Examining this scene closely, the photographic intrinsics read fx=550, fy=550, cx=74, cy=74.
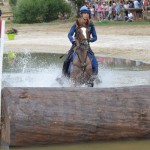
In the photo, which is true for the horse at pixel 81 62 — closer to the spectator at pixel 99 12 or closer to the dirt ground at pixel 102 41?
the dirt ground at pixel 102 41

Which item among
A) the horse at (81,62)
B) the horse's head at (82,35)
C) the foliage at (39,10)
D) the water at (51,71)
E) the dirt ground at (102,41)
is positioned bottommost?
the foliage at (39,10)

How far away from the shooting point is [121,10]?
35062 mm

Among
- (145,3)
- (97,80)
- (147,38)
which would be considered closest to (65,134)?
(97,80)

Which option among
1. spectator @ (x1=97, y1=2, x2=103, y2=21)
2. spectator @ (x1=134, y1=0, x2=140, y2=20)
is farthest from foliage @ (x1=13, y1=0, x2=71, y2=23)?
spectator @ (x1=134, y1=0, x2=140, y2=20)

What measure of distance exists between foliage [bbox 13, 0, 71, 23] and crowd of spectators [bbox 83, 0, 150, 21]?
2754 millimetres

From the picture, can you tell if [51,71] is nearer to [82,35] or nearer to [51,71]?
[51,71]

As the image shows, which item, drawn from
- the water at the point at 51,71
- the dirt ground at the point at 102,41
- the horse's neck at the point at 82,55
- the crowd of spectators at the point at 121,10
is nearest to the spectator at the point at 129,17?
the crowd of spectators at the point at 121,10

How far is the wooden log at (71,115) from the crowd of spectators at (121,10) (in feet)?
87.7

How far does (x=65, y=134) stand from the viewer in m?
7.30

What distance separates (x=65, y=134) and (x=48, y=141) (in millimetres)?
248

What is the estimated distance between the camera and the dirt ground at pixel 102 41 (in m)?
20.8

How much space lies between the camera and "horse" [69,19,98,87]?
11.3 meters

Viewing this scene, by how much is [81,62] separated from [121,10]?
24.1m

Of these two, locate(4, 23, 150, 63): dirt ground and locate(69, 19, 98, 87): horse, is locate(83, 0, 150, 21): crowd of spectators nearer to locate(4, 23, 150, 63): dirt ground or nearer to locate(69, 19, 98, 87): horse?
locate(4, 23, 150, 63): dirt ground
